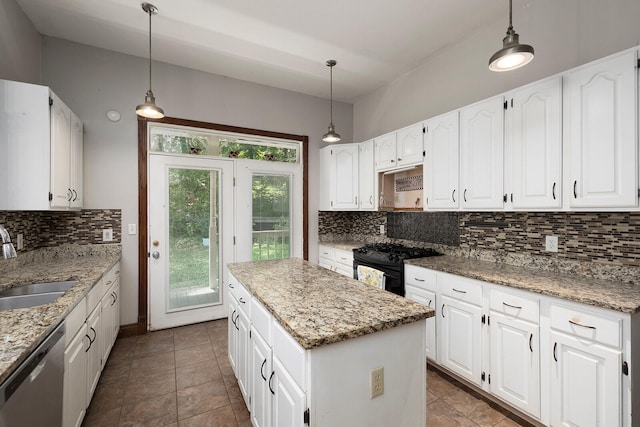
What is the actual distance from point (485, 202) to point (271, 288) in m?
1.86

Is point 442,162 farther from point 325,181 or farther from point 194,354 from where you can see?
point 194,354

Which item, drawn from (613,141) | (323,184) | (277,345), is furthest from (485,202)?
(323,184)

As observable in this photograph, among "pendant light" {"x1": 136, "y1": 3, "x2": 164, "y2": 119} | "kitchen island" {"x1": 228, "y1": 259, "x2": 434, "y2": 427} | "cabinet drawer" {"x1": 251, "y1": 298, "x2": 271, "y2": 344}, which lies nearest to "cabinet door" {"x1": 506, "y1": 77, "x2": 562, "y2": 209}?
"kitchen island" {"x1": 228, "y1": 259, "x2": 434, "y2": 427}

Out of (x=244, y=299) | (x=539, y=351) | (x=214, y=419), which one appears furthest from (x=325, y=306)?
(x=539, y=351)

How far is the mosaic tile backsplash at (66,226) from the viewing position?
2.57 meters

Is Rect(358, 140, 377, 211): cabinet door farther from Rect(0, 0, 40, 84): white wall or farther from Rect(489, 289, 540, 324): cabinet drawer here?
Rect(0, 0, 40, 84): white wall

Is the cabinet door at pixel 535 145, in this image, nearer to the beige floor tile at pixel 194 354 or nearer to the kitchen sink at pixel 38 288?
the beige floor tile at pixel 194 354

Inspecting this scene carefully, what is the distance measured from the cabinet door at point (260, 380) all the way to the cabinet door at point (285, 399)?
0.26 ft

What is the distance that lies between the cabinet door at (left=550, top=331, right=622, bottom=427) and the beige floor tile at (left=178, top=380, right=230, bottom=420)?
2149mm

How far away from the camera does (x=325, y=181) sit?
4.18 m

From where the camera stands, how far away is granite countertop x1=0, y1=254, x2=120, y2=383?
1052 mm

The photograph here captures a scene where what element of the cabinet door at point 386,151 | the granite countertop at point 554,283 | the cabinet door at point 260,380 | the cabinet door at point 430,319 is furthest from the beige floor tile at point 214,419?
the cabinet door at point 386,151

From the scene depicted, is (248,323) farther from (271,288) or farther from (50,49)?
(50,49)

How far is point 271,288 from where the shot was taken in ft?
5.44
